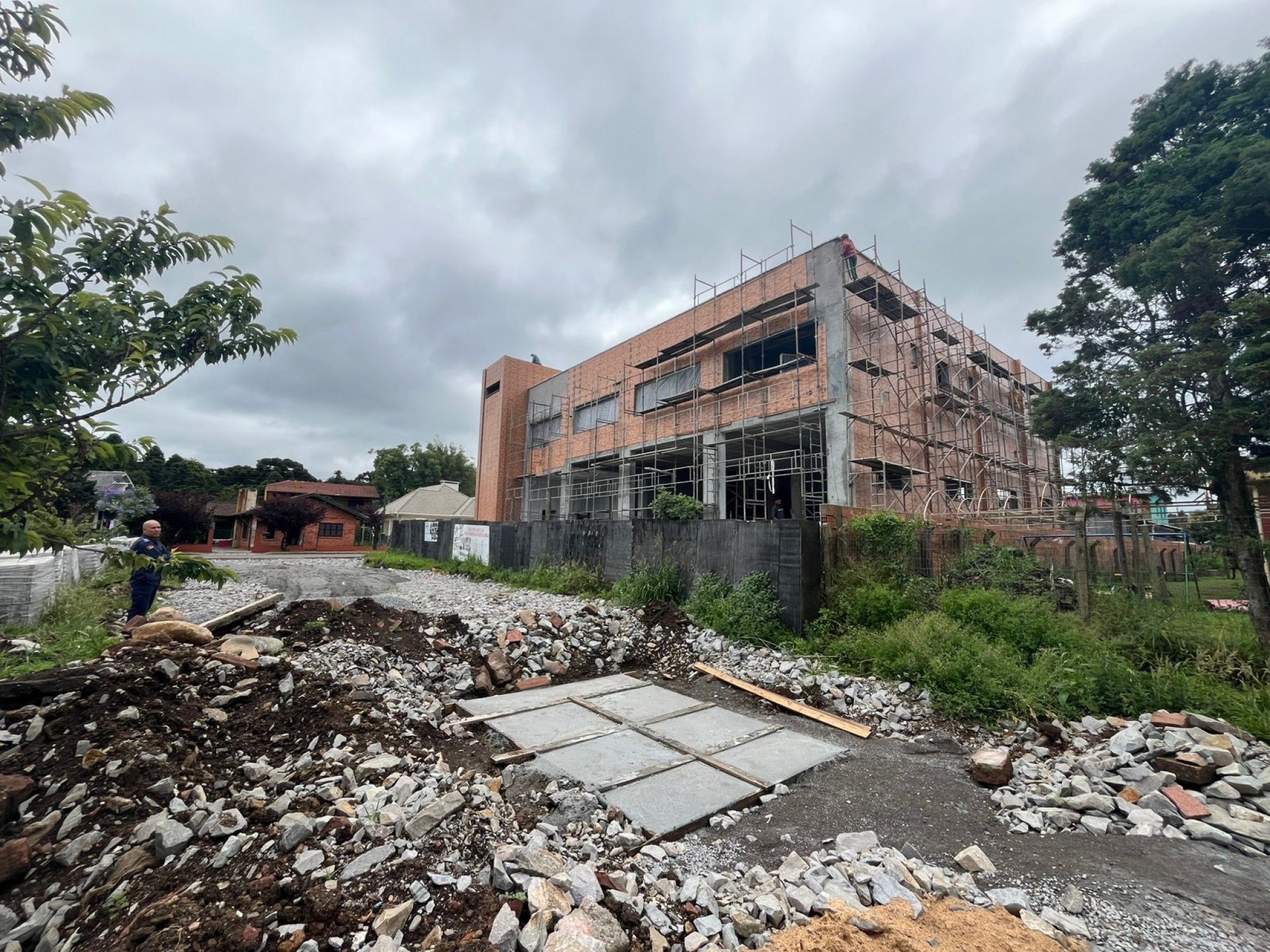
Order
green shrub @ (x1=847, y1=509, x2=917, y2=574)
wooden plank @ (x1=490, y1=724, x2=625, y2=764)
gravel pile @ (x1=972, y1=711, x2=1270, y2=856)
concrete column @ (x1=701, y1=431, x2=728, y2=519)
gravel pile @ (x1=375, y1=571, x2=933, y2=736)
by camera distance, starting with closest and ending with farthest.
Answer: gravel pile @ (x1=972, y1=711, x2=1270, y2=856)
wooden plank @ (x1=490, y1=724, x2=625, y2=764)
gravel pile @ (x1=375, y1=571, x2=933, y2=736)
green shrub @ (x1=847, y1=509, x2=917, y2=574)
concrete column @ (x1=701, y1=431, x2=728, y2=519)

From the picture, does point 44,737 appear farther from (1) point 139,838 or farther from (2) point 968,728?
(2) point 968,728

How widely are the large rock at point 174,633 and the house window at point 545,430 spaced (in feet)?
52.9

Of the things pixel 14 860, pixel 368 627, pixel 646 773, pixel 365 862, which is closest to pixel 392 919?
pixel 365 862

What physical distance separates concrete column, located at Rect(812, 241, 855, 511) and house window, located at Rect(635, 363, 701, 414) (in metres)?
4.12

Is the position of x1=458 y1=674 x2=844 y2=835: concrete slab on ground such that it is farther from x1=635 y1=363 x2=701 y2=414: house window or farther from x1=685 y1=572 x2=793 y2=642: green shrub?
x1=635 y1=363 x2=701 y2=414: house window

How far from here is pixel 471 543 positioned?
17.4m

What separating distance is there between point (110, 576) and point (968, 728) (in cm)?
1311

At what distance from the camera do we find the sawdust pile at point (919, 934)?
82.3 inches

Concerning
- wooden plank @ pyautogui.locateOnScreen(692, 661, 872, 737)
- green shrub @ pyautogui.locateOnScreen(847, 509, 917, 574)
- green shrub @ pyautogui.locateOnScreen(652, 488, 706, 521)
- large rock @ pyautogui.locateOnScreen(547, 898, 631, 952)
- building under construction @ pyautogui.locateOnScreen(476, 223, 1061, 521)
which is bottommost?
wooden plank @ pyautogui.locateOnScreen(692, 661, 872, 737)

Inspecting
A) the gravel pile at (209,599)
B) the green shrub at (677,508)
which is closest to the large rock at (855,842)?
the green shrub at (677,508)

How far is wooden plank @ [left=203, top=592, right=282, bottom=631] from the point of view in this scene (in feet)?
20.0

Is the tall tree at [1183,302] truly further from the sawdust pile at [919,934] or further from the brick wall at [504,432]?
the brick wall at [504,432]

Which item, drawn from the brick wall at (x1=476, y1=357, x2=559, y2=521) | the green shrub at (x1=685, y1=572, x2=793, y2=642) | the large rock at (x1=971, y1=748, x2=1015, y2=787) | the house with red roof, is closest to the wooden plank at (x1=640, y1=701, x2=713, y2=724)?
the green shrub at (x1=685, y1=572, x2=793, y2=642)

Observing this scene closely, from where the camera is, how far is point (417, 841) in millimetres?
2678
